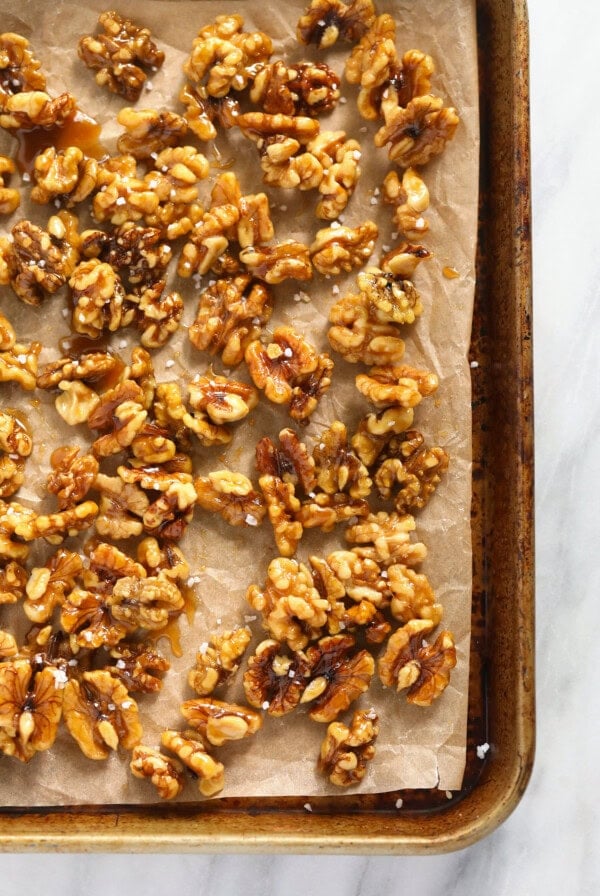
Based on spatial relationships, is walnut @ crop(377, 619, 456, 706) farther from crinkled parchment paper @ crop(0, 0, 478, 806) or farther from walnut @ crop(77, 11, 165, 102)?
walnut @ crop(77, 11, 165, 102)

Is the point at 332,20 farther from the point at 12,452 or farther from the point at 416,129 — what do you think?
the point at 12,452

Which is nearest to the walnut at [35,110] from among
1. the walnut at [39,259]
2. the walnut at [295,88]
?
the walnut at [39,259]

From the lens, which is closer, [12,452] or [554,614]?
[12,452]

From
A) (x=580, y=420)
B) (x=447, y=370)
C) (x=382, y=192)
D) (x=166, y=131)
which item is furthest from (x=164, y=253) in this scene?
(x=580, y=420)

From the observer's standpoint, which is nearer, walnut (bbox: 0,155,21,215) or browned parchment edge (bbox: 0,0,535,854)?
browned parchment edge (bbox: 0,0,535,854)

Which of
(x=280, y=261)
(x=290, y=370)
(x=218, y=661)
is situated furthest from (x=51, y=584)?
(x=280, y=261)

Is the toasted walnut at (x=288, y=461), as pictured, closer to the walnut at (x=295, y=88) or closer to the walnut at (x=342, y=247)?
the walnut at (x=342, y=247)

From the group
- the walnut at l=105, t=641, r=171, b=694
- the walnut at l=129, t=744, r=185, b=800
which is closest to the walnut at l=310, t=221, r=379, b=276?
the walnut at l=105, t=641, r=171, b=694
